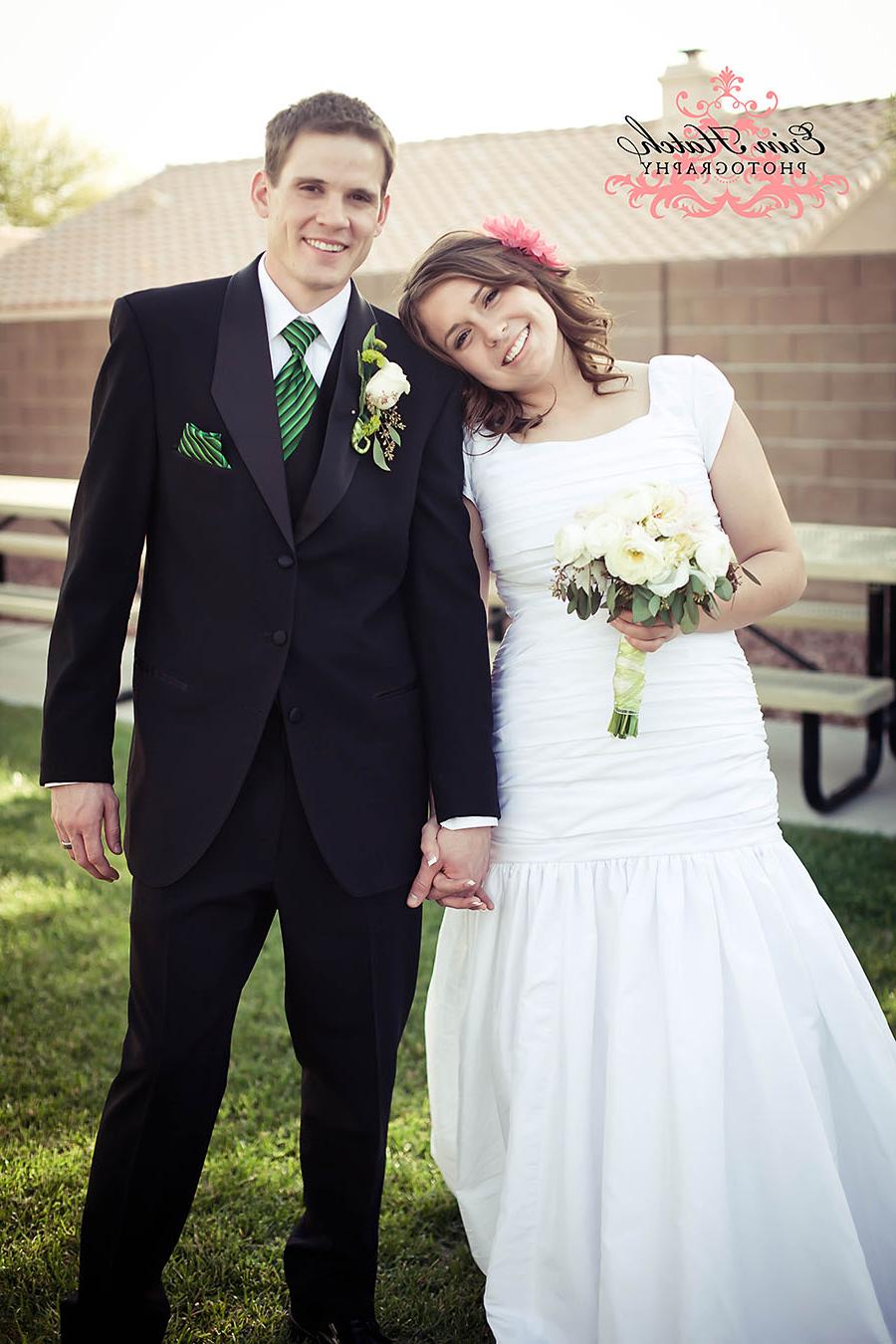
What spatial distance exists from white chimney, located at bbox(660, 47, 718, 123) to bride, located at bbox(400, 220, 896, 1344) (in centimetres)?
1039

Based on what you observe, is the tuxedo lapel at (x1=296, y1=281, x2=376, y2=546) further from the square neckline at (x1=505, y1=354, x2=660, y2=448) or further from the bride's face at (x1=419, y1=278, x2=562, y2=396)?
the square neckline at (x1=505, y1=354, x2=660, y2=448)

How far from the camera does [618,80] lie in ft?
49.9

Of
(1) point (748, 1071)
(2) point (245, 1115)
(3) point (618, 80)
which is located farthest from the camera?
(3) point (618, 80)

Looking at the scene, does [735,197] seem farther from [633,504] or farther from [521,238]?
[633,504]

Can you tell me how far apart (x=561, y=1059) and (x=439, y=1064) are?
1.65 ft

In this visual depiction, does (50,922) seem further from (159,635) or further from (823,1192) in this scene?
(823,1192)

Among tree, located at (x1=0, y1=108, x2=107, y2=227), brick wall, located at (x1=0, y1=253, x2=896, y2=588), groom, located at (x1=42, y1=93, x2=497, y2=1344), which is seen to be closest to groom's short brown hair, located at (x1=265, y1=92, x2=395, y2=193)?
groom, located at (x1=42, y1=93, x2=497, y2=1344)

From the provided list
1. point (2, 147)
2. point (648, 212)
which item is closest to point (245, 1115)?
point (648, 212)

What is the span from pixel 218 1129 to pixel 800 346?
28.4ft

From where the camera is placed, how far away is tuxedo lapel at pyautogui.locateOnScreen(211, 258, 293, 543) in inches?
91.6

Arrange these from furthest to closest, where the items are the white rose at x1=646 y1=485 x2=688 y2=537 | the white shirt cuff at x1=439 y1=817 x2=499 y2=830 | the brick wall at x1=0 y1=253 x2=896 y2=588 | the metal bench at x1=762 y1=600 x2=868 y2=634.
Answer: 1. the brick wall at x1=0 y1=253 x2=896 y2=588
2. the metal bench at x1=762 y1=600 x2=868 y2=634
3. the white shirt cuff at x1=439 y1=817 x2=499 y2=830
4. the white rose at x1=646 y1=485 x2=688 y2=537

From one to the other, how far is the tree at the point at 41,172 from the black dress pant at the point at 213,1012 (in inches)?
1554

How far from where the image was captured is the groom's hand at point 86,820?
2453 millimetres

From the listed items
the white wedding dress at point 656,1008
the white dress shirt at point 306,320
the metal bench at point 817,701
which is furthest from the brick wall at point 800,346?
the white dress shirt at point 306,320
